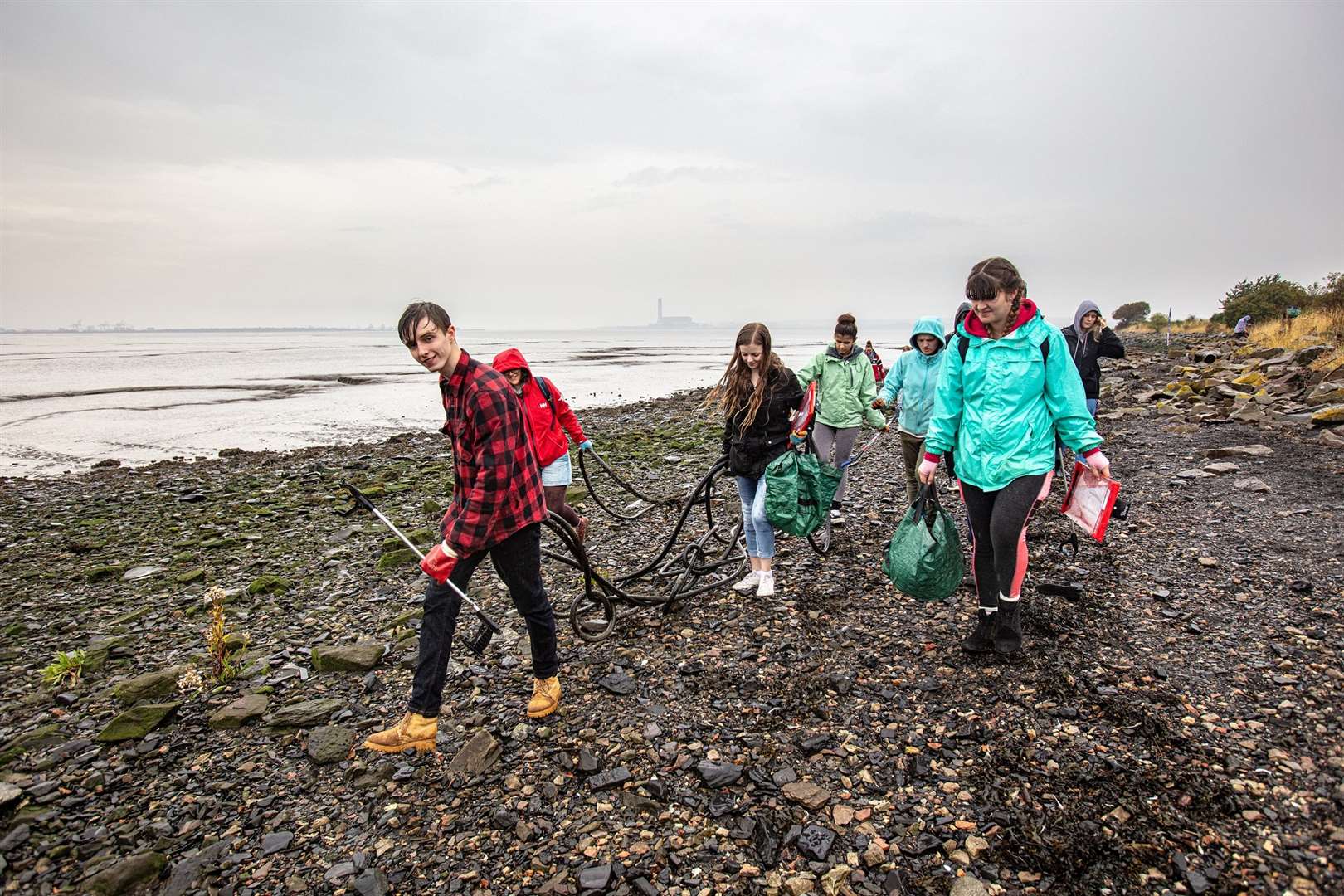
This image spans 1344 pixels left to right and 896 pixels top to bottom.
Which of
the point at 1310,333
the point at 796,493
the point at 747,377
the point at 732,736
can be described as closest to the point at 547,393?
the point at 747,377

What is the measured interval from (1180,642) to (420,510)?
9.16 m

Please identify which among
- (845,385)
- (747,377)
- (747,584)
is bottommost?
(747,584)

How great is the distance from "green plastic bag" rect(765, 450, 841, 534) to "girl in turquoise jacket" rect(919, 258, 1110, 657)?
1.21 meters

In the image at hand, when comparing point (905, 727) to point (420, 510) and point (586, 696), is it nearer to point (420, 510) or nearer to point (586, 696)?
point (586, 696)

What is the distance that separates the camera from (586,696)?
4504 mm

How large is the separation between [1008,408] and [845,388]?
3.37 m

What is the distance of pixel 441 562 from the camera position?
3531mm

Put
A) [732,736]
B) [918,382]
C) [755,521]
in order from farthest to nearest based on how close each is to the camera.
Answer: [918,382], [755,521], [732,736]

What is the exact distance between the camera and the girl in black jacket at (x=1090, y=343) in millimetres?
8500

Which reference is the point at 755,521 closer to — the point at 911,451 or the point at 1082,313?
the point at 911,451

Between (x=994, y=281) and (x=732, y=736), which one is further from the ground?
(x=994, y=281)

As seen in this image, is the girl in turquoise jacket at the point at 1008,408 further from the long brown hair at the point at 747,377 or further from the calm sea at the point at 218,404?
the calm sea at the point at 218,404

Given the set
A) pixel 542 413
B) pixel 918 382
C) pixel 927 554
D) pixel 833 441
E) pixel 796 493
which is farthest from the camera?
pixel 833 441

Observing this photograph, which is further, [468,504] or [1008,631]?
[1008,631]
